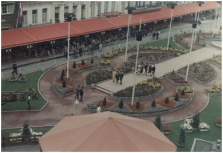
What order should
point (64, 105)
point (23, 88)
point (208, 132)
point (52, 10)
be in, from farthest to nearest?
point (52, 10) → point (23, 88) → point (64, 105) → point (208, 132)

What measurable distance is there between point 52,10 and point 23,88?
18810mm

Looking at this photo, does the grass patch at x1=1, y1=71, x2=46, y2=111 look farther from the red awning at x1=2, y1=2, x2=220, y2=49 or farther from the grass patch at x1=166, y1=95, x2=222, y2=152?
the grass patch at x1=166, y1=95, x2=222, y2=152

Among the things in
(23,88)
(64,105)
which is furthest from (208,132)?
(23,88)

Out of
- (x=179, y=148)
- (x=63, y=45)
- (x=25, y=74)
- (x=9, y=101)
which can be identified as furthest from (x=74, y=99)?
(x=63, y=45)

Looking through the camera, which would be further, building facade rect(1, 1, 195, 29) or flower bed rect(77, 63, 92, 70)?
building facade rect(1, 1, 195, 29)

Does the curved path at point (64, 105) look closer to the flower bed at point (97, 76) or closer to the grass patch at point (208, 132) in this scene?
the grass patch at point (208, 132)

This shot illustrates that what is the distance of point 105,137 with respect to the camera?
21.2m

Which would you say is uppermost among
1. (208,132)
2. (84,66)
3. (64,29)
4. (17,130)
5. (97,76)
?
(64,29)

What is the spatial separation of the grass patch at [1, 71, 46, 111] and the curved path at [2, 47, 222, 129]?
0.68 metres

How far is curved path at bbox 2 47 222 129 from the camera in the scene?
30859 millimetres

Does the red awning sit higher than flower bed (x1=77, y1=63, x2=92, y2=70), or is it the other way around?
the red awning

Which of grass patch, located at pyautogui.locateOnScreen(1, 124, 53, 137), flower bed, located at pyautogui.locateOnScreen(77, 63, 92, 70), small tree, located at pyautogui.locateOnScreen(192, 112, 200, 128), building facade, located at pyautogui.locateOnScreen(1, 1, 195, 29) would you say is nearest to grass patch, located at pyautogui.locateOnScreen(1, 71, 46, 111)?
grass patch, located at pyautogui.locateOnScreen(1, 124, 53, 137)

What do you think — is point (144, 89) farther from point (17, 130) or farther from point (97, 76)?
point (17, 130)

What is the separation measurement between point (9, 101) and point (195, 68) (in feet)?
79.6
